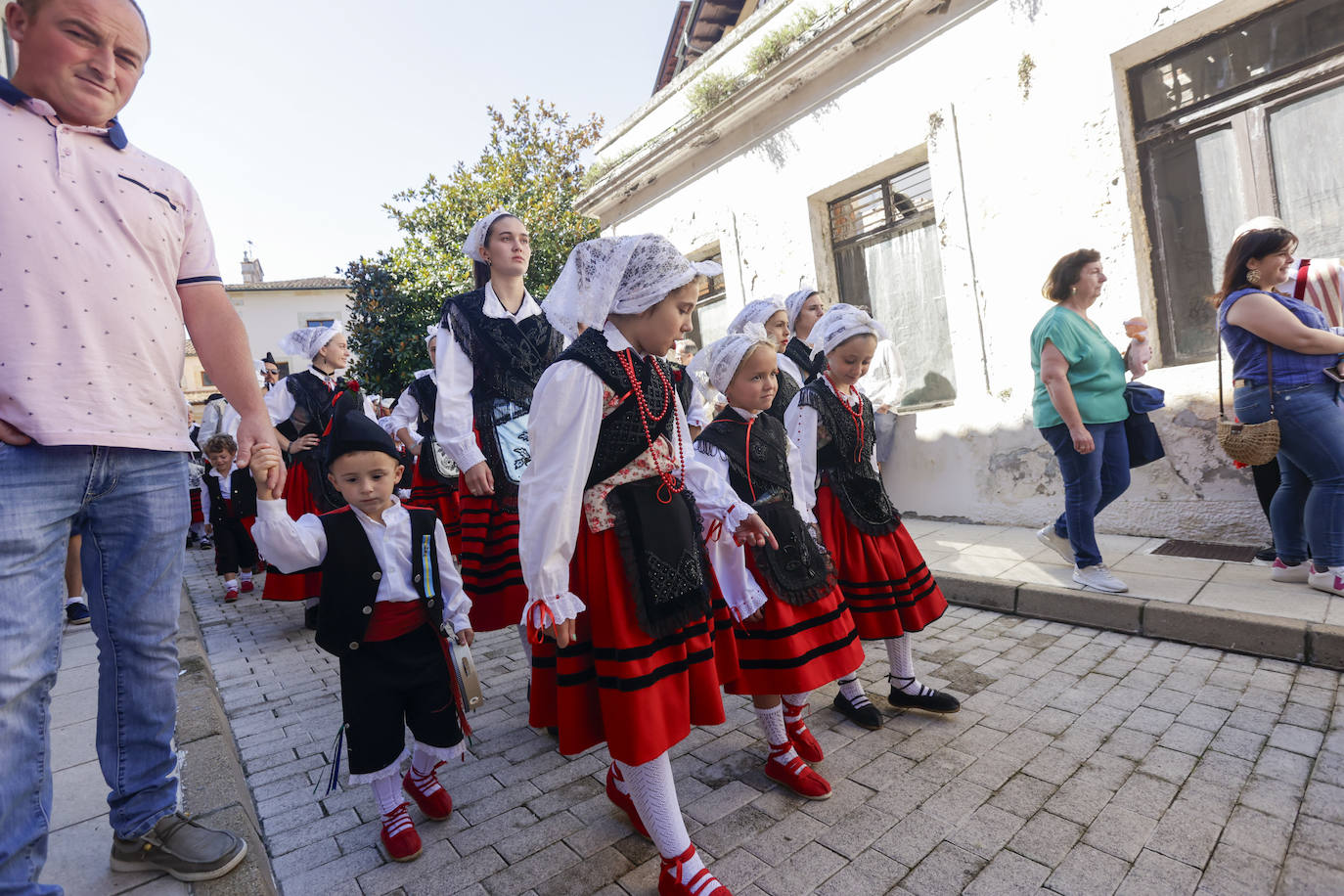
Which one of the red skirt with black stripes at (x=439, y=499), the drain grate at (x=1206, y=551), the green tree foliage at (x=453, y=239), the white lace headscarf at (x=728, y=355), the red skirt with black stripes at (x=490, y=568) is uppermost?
the green tree foliage at (x=453, y=239)

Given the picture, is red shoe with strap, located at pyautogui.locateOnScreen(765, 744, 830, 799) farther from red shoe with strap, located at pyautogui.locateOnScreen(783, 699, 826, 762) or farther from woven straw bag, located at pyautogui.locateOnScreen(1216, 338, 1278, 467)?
woven straw bag, located at pyautogui.locateOnScreen(1216, 338, 1278, 467)

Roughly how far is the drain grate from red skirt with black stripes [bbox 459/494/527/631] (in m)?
4.31

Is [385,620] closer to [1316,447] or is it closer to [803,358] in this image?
[803,358]

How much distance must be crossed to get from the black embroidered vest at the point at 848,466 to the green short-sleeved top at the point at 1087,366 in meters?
1.87

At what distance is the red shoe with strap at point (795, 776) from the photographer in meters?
2.60

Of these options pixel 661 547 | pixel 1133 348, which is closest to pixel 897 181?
pixel 1133 348

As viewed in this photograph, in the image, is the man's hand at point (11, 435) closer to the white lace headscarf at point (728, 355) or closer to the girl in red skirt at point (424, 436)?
the white lace headscarf at point (728, 355)

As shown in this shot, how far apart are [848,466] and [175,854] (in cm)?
269

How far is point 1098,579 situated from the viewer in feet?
14.0

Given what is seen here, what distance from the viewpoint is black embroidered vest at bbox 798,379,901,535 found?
3.18m

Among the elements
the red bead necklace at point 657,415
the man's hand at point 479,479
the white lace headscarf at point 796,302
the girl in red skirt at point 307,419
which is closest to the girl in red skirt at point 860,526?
the red bead necklace at point 657,415

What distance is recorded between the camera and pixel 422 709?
259 cm

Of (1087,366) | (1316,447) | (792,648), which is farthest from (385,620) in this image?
(1316,447)

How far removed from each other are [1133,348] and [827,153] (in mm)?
3910
